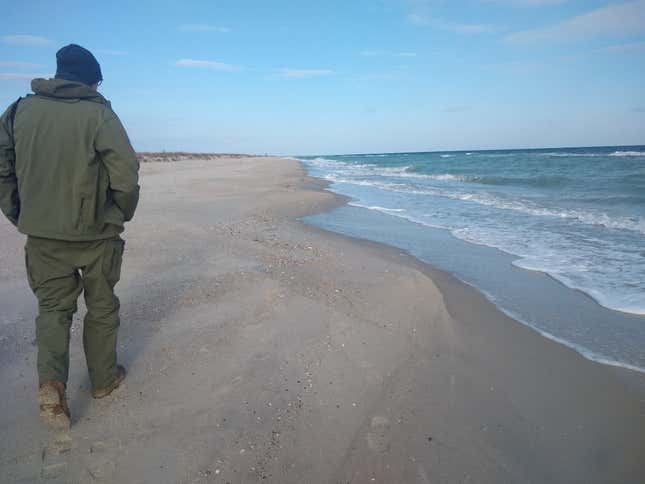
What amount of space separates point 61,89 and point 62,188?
58cm

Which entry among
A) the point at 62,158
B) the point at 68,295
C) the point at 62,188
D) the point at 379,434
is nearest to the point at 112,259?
the point at 68,295

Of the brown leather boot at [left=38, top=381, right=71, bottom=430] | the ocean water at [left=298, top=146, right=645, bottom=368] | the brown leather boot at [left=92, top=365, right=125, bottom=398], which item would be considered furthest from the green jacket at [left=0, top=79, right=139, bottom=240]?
the ocean water at [left=298, top=146, right=645, bottom=368]

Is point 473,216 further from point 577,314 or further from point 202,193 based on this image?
point 202,193

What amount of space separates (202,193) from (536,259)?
36.5ft

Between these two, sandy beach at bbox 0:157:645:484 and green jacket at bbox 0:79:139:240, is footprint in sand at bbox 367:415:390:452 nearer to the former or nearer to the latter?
sandy beach at bbox 0:157:645:484

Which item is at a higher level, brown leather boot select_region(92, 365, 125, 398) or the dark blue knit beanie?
the dark blue knit beanie

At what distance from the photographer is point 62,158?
237 cm

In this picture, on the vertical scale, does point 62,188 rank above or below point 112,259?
above

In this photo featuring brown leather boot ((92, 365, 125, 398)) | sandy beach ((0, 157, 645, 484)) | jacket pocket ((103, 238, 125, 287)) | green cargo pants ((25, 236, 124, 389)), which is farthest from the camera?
brown leather boot ((92, 365, 125, 398))

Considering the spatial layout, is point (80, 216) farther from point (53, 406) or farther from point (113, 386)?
point (113, 386)

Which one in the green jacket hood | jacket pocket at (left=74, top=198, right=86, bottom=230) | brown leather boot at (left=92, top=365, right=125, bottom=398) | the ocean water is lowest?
brown leather boot at (left=92, top=365, right=125, bottom=398)

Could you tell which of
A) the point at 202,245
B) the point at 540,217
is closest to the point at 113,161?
the point at 202,245

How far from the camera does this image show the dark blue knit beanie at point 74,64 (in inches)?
97.8

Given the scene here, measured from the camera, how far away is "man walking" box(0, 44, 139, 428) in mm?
2367
